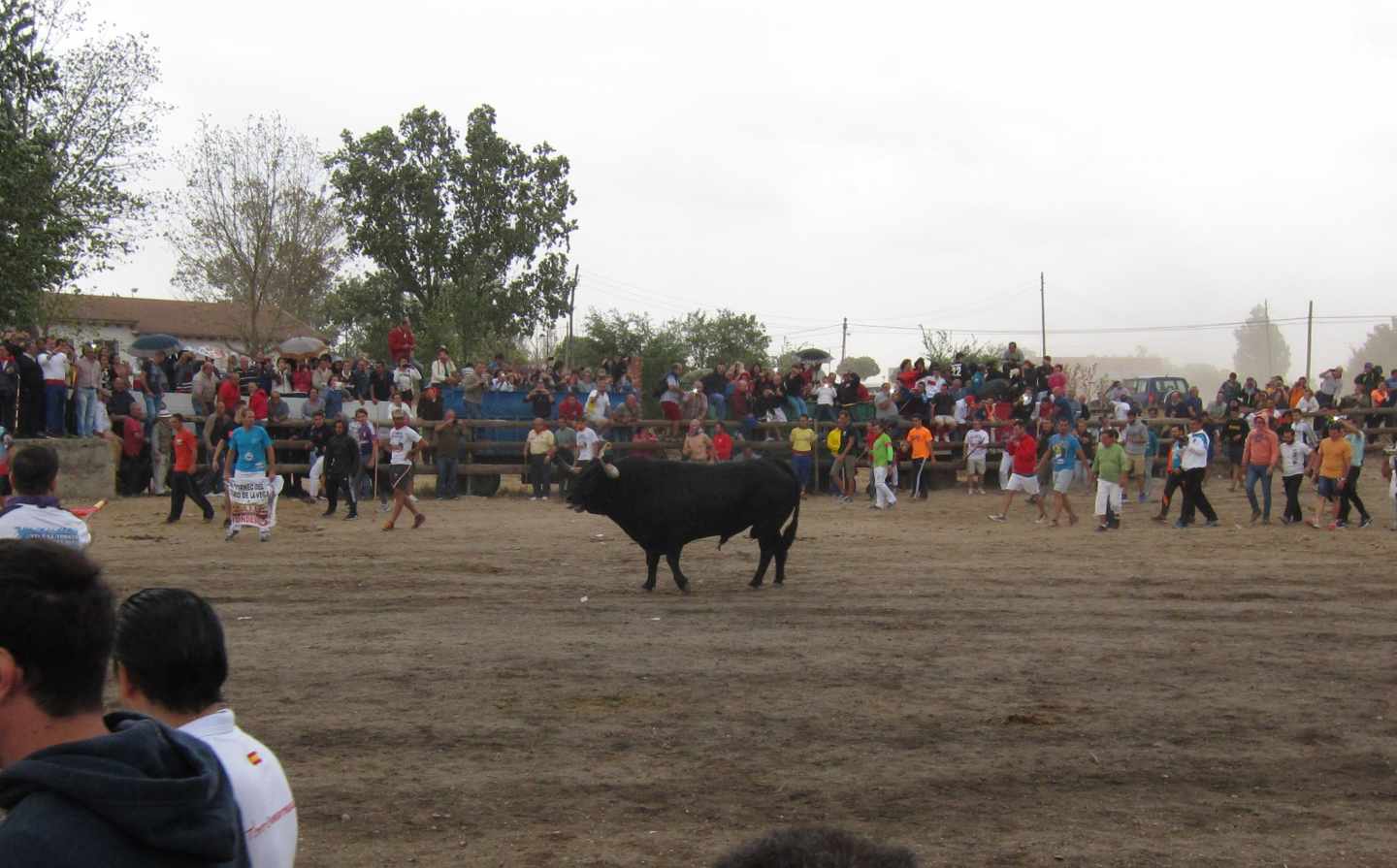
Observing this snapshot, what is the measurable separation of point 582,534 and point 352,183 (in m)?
25.4

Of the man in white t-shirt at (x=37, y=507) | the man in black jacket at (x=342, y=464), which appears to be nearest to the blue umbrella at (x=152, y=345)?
the man in black jacket at (x=342, y=464)

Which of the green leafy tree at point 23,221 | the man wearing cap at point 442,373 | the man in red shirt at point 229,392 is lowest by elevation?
the man in red shirt at point 229,392

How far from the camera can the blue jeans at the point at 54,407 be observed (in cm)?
2145

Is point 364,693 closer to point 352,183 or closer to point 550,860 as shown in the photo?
point 550,860

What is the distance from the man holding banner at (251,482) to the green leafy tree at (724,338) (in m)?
30.3

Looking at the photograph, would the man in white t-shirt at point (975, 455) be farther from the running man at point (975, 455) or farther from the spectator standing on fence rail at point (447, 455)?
the spectator standing on fence rail at point (447, 455)

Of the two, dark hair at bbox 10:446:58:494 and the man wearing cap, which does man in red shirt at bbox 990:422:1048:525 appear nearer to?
the man wearing cap

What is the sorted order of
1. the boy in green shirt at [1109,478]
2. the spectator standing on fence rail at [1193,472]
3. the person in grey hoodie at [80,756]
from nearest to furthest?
the person in grey hoodie at [80,756], the boy in green shirt at [1109,478], the spectator standing on fence rail at [1193,472]

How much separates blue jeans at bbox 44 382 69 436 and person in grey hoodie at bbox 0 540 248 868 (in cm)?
2137

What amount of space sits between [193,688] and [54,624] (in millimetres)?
783

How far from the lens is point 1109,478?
813 inches

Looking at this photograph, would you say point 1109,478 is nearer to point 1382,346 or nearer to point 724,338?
point 724,338

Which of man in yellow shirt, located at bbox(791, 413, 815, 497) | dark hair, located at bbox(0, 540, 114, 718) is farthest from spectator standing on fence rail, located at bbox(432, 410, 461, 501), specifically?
dark hair, located at bbox(0, 540, 114, 718)

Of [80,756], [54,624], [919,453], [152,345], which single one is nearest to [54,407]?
[152,345]
